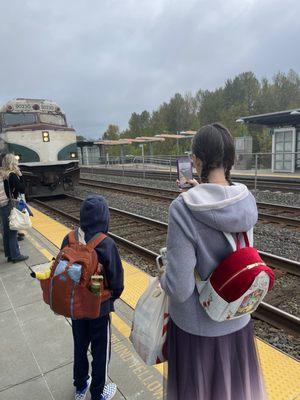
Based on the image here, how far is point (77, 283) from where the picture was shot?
2160 mm

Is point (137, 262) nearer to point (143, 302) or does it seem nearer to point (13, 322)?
point (13, 322)

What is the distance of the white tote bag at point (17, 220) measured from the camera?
5168 millimetres

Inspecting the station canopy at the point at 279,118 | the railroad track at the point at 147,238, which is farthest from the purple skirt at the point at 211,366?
the station canopy at the point at 279,118

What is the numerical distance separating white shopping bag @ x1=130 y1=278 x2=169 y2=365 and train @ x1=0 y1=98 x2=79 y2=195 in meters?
11.0

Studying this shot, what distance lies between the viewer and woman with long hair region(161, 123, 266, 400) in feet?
5.03

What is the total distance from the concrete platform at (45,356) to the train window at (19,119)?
9.42 meters

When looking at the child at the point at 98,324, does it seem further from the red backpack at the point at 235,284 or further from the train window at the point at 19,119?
the train window at the point at 19,119

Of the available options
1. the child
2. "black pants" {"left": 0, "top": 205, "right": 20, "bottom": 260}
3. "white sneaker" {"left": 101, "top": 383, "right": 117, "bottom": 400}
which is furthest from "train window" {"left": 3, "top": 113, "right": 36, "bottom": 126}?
"white sneaker" {"left": 101, "top": 383, "right": 117, "bottom": 400}

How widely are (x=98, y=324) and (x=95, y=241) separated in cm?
64

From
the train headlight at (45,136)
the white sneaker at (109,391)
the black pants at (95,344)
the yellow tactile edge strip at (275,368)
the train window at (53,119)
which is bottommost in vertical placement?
the yellow tactile edge strip at (275,368)

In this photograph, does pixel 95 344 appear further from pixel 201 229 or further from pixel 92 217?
pixel 201 229

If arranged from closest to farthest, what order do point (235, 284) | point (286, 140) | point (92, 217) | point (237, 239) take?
point (235, 284) < point (237, 239) < point (92, 217) < point (286, 140)

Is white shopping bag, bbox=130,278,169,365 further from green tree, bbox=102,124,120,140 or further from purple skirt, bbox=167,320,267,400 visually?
green tree, bbox=102,124,120,140

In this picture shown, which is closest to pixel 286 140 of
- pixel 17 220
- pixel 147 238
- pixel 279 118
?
pixel 279 118
